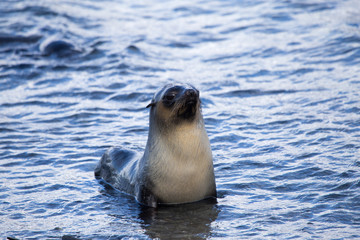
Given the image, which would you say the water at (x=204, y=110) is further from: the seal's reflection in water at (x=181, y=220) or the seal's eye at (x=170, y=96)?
the seal's eye at (x=170, y=96)

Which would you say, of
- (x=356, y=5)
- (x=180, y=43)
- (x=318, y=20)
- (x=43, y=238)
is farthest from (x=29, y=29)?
(x=43, y=238)

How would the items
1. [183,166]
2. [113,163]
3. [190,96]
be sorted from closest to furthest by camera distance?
[190,96] < [183,166] < [113,163]

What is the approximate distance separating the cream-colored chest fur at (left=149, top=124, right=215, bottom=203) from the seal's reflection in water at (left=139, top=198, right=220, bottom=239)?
122 mm

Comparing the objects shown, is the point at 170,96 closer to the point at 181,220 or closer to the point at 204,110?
the point at 181,220

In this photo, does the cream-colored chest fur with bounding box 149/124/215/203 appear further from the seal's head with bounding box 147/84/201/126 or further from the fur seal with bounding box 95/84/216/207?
the seal's head with bounding box 147/84/201/126

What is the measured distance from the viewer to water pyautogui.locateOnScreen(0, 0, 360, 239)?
711 cm

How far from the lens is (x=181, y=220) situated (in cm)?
703

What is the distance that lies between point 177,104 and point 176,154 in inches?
24.2

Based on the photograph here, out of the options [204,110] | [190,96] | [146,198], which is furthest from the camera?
[204,110]

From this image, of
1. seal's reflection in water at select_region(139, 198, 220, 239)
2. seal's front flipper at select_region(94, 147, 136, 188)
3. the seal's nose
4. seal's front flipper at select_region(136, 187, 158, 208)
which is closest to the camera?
seal's reflection in water at select_region(139, 198, 220, 239)

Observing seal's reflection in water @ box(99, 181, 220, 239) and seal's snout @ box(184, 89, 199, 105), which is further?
seal's snout @ box(184, 89, 199, 105)

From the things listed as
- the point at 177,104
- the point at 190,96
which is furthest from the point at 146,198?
the point at 190,96

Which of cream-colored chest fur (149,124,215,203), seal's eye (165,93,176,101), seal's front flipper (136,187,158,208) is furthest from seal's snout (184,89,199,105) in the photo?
seal's front flipper (136,187,158,208)

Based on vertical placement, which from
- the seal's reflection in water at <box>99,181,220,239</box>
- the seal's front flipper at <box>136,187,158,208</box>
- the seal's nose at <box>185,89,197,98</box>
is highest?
the seal's nose at <box>185,89,197,98</box>
